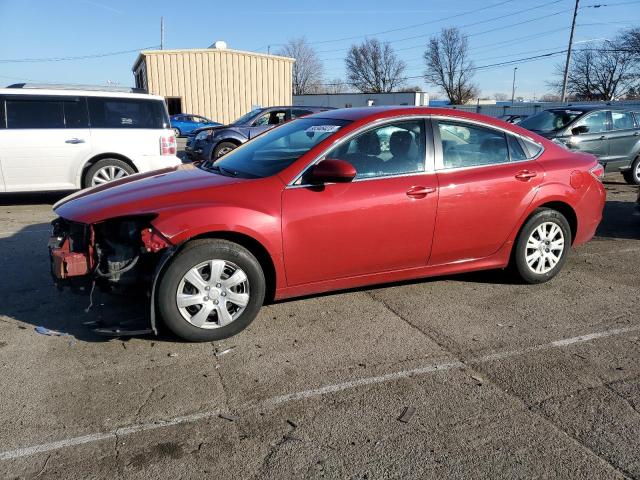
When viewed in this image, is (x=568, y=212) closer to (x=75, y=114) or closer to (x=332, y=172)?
(x=332, y=172)

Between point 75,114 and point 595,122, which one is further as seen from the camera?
point 595,122

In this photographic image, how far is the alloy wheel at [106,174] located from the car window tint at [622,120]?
987cm

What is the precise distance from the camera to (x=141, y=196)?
391 centimetres

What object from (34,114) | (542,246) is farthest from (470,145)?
(34,114)

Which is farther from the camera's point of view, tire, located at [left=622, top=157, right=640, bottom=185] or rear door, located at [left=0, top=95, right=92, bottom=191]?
tire, located at [left=622, top=157, right=640, bottom=185]

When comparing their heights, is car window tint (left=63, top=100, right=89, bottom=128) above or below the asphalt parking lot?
above

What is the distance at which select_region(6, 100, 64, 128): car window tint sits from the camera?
829 cm

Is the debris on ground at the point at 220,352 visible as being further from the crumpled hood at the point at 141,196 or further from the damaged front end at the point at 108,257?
the crumpled hood at the point at 141,196

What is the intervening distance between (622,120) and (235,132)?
876 cm

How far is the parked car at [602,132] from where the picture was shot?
36.2 feet

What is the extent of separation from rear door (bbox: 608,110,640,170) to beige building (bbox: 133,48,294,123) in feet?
71.5

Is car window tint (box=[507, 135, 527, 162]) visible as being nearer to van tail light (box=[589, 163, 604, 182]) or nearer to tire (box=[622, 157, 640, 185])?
van tail light (box=[589, 163, 604, 182])

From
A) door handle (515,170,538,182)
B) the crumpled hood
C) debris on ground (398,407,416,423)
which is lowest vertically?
debris on ground (398,407,416,423)

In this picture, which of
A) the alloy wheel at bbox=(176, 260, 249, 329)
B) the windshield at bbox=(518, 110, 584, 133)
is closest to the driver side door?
the alloy wheel at bbox=(176, 260, 249, 329)
